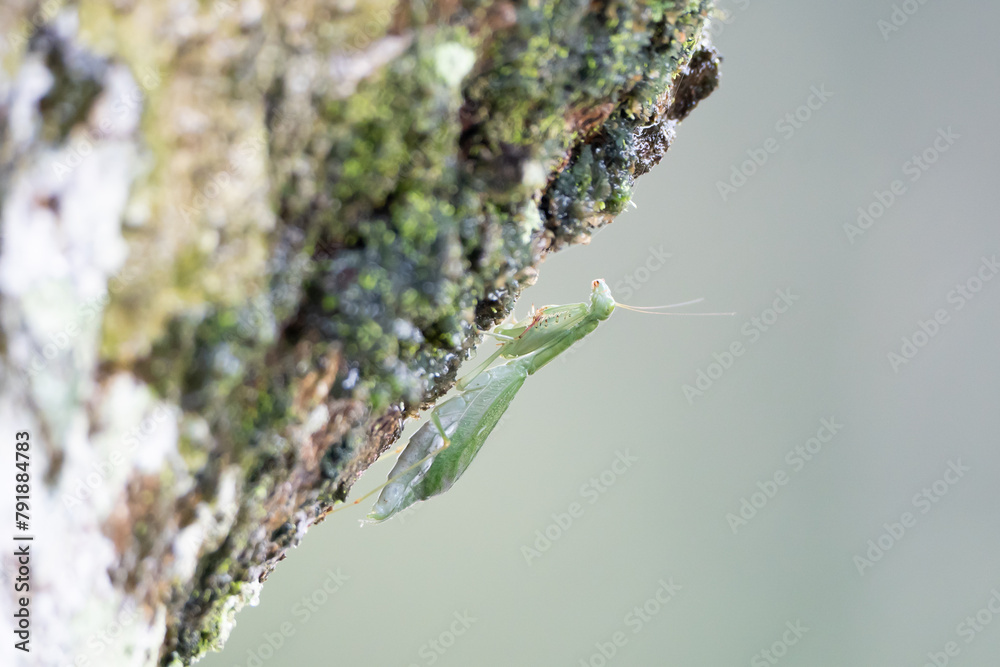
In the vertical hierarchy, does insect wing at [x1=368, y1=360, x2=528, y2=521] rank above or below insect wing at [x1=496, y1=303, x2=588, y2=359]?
below

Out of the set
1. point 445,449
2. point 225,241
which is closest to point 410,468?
point 445,449

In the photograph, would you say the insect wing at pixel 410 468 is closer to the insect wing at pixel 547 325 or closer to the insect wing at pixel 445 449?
the insect wing at pixel 445 449

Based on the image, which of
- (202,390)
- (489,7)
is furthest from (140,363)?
(489,7)

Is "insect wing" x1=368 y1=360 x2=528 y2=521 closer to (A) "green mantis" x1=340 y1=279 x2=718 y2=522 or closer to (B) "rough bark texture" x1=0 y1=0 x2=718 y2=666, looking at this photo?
(A) "green mantis" x1=340 y1=279 x2=718 y2=522

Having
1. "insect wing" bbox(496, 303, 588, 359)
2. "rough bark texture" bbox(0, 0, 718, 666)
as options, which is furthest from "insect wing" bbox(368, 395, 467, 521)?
"rough bark texture" bbox(0, 0, 718, 666)

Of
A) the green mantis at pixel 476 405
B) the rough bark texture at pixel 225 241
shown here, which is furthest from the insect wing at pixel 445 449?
the rough bark texture at pixel 225 241

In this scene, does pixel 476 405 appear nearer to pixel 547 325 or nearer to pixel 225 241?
pixel 547 325
